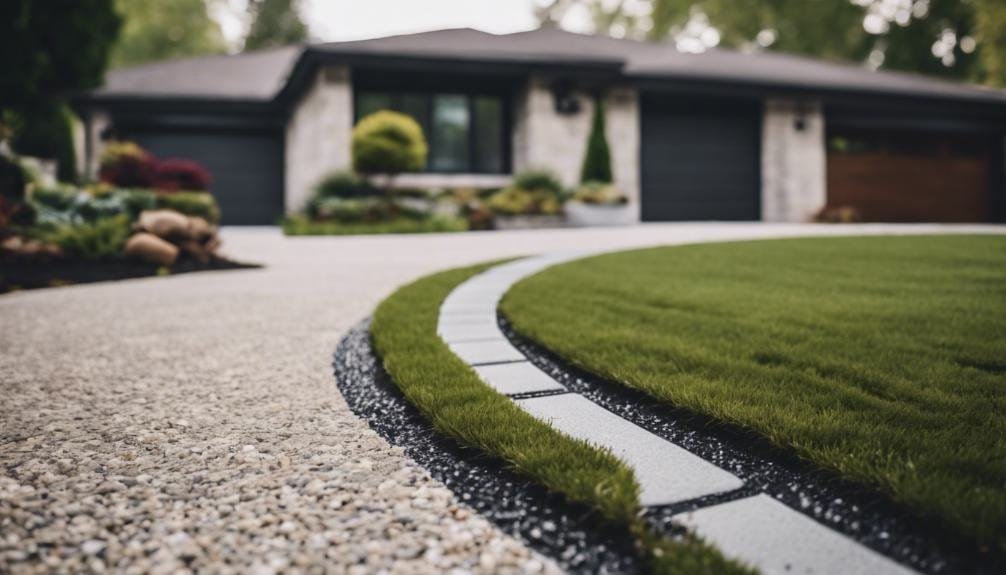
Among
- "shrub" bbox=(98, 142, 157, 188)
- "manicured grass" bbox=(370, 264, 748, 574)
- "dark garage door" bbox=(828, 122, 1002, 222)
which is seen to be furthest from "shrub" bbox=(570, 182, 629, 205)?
"manicured grass" bbox=(370, 264, 748, 574)

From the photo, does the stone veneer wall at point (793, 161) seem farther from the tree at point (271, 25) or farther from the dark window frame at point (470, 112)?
the tree at point (271, 25)

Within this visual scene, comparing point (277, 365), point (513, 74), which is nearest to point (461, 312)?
point (277, 365)

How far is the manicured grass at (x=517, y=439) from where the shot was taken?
1237 millimetres

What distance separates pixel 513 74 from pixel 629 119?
2.88 metres

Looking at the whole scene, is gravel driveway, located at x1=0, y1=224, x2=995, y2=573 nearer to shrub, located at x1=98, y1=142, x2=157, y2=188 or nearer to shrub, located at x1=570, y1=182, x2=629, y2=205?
shrub, located at x1=98, y1=142, x2=157, y2=188

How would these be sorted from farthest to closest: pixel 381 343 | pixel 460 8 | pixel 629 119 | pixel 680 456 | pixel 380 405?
1. pixel 629 119
2. pixel 460 8
3. pixel 381 343
4. pixel 380 405
5. pixel 680 456

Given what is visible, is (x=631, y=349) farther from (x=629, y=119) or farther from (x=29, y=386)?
(x=629, y=119)

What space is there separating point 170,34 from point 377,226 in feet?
92.3

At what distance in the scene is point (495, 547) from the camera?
132cm

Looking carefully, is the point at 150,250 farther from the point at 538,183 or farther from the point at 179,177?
the point at 538,183

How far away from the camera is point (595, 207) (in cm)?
1268

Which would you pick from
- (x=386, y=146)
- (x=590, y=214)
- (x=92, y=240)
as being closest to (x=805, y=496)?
(x=92, y=240)

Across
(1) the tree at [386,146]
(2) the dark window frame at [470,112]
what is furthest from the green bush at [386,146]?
(2) the dark window frame at [470,112]

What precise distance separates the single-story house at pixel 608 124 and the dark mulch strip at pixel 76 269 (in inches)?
259
